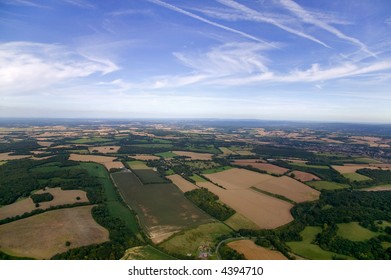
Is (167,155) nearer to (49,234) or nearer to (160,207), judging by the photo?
(160,207)

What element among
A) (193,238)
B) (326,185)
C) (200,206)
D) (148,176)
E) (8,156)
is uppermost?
(8,156)

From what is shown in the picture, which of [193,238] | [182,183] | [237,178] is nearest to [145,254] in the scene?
[193,238]

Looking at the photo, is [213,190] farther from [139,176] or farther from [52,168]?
[52,168]

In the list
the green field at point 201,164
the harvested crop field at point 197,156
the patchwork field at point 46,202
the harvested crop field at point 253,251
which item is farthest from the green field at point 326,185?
the patchwork field at point 46,202

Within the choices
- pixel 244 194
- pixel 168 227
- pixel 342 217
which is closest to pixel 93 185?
pixel 168 227

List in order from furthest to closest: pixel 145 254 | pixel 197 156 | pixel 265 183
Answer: pixel 197 156, pixel 265 183, pixel 145 254

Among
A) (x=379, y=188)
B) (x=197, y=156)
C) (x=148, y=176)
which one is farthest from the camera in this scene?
(x=197, y=156)
